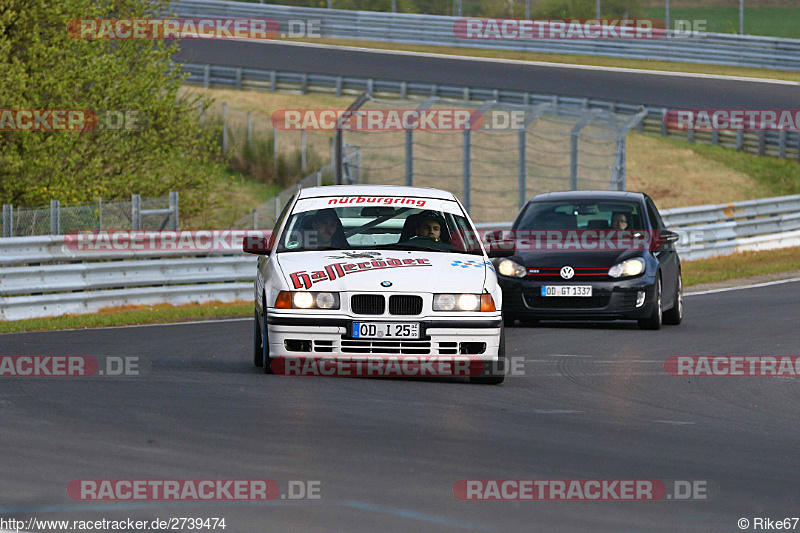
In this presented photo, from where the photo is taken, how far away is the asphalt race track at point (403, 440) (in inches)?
241

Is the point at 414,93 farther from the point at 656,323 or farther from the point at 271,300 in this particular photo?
the point at 271,300

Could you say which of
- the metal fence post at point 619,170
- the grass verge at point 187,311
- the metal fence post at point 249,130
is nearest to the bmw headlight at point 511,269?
the grass verge at point 187,311

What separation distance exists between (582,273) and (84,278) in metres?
6.77

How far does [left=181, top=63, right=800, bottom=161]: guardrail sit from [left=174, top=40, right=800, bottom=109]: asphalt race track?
480 mm

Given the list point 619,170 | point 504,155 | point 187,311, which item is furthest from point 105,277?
point 504,155

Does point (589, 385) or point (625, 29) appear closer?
point (589, 385)

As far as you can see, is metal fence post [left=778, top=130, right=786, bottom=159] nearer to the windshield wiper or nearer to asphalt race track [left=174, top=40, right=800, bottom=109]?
asphalt race track [left=174, top=40, right=800, bottom=109]

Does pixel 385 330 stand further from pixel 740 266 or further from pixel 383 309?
pixel 740 266

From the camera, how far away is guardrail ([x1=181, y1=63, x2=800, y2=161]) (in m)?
42.1

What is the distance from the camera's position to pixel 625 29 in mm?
47438

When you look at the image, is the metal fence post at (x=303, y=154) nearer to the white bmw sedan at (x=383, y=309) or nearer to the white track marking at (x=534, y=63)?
the white track marking at (x=534, y=63)

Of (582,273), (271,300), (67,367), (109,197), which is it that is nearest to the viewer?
(271,300)

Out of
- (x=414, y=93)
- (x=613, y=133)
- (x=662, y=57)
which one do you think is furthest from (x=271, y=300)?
(x=662, y=57)

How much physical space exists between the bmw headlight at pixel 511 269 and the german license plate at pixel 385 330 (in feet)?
17.6
